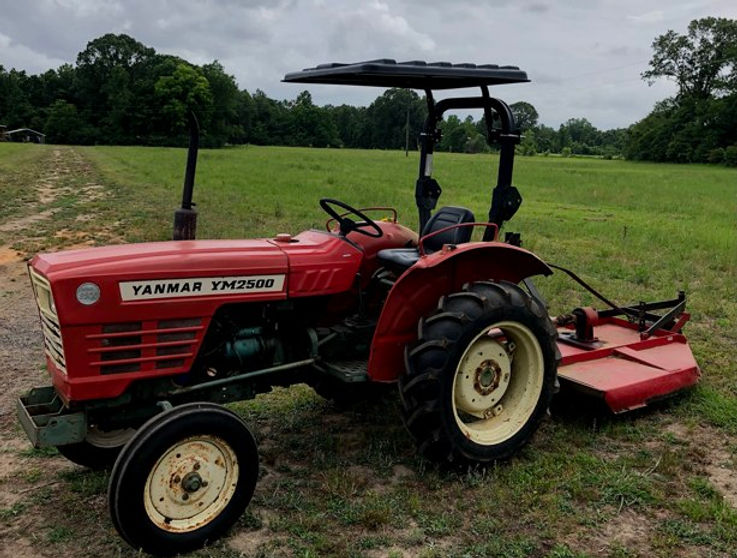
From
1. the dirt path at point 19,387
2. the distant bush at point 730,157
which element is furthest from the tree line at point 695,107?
the dirt path at point 19,387

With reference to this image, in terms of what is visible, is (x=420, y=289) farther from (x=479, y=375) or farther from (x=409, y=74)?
(x=409, y=74)

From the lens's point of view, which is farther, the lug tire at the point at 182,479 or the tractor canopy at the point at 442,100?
the tractor canopy at the point at 442,100

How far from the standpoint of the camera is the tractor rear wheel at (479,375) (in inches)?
138

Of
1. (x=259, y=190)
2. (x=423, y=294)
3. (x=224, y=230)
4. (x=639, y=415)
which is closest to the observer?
(x=423, y=294)

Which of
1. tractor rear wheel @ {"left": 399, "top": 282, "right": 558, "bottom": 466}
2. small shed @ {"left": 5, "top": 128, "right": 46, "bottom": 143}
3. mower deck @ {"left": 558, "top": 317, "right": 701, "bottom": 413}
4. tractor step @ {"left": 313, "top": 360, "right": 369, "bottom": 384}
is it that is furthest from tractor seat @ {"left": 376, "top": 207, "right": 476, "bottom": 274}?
small shed @ {"left": 5, "top": 128, "right": 46, "bottom": 143}

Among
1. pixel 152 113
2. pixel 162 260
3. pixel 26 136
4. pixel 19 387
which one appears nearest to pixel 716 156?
pixel 152 113

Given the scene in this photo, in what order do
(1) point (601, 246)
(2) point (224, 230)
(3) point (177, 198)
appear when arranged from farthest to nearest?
(3) point (177, 198)
(2) point (224, 230)
(1) point (601, 246)

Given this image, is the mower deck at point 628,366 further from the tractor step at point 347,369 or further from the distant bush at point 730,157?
the distant bush at point 730,157

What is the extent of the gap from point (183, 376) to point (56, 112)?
87.8m

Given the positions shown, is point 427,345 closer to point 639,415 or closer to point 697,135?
point 639,415

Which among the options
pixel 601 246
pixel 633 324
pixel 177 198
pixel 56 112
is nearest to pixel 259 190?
pixel 177 198

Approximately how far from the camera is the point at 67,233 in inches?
464

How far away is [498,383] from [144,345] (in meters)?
2.00

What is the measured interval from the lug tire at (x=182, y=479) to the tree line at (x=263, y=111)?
38.6m
